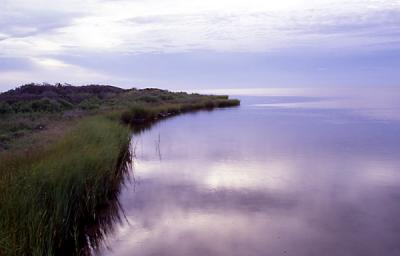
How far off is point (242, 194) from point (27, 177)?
183 inches

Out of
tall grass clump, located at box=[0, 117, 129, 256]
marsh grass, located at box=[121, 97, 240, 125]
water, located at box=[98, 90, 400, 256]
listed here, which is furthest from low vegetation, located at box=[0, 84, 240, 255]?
marsh grass, located at box=[121, 97, 240, 125]

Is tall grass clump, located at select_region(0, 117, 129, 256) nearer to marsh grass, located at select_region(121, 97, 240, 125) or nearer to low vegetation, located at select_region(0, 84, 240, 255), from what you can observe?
low vegetation, located at select_region(0, 84, 240, 255)

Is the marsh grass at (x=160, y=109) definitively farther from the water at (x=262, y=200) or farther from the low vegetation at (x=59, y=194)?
the low vegetation at (x=59, y=194)

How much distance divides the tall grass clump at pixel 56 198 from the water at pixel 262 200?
54 centimetres

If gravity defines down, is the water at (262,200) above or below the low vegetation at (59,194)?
below

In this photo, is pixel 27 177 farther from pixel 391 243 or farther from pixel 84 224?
pixel 391 243

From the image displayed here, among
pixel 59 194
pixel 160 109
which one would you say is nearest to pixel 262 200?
pixel 59 194

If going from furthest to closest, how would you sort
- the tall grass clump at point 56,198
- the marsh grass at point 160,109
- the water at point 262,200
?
the marsh grass at point 160,109
the water at point 262,200
the tall grass clump at point 56,198

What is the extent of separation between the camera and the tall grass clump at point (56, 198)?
467cm

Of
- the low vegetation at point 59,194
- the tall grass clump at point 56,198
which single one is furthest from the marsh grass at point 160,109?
the tall grass clump at point 56,198

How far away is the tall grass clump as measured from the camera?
4672mm

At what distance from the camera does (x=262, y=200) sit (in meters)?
8.62

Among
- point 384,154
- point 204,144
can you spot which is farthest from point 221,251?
point 204,144

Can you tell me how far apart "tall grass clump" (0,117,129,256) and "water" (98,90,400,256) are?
0.54m
